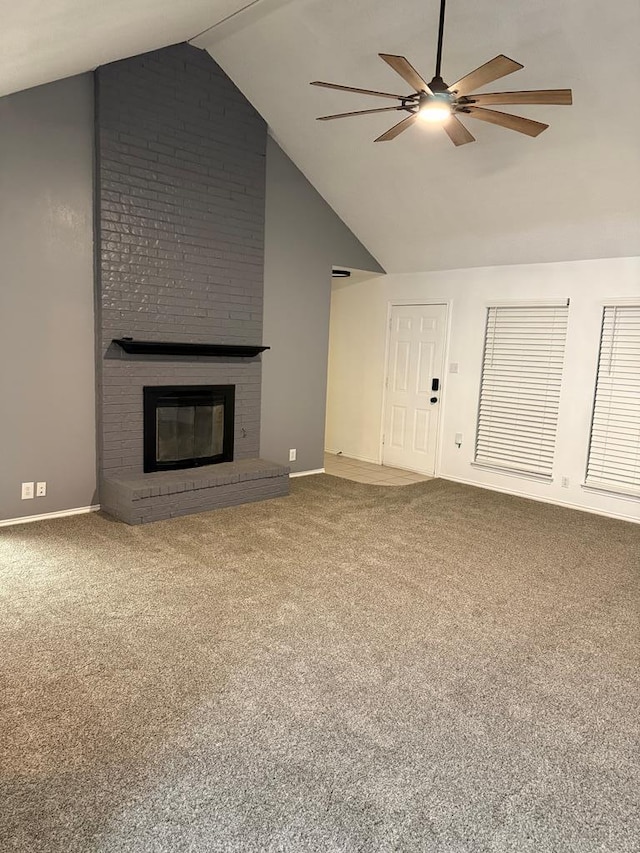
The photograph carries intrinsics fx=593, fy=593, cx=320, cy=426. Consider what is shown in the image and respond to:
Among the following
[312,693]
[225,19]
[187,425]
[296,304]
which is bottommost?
[312,693]

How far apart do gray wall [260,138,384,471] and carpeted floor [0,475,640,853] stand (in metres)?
1.95

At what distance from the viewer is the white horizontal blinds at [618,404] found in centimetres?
499

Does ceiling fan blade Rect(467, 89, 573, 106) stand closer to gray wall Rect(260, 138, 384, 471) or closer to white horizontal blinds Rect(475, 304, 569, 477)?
white horizontal blinds Rect(475, 304, 569, 477)

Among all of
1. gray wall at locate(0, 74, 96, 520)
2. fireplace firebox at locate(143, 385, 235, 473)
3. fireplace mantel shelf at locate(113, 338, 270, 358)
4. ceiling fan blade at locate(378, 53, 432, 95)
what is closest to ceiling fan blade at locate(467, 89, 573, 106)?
ceiling fan blade at locate(378, 53, 432, 95)

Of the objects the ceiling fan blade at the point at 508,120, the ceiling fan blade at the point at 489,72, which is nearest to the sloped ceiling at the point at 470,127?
the ceiling fan blade at the point at 508,120

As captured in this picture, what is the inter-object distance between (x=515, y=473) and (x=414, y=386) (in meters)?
1.52

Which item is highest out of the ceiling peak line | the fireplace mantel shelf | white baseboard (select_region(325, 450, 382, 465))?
the ceiling peak line

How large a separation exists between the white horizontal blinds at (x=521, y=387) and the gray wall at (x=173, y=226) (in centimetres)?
242

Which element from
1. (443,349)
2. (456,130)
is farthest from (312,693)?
(443,349)

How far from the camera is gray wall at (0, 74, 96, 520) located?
4176mm

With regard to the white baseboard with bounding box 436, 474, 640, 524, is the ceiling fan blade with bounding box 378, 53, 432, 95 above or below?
above

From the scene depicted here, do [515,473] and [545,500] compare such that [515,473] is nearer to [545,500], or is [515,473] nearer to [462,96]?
[545,500]

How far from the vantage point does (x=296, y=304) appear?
19.8 feet

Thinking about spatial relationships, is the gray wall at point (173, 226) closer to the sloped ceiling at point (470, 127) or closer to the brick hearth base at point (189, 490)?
the brick hearth base at point (189, 490)
